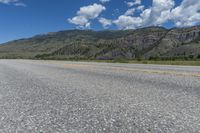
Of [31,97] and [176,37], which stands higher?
[176,37]

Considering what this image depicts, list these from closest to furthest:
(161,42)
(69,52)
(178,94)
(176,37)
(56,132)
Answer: (56,132), (178,94), (161,42), (176,37), (69,52)

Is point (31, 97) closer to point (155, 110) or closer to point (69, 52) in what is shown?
point (155, 110)

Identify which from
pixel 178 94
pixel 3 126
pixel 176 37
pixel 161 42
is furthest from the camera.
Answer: pixel 176 37

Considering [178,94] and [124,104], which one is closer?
[124,104]

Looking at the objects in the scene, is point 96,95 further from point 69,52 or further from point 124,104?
point 69,52

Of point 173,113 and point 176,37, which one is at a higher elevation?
point 176,37

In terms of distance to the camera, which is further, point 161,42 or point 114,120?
point 161,42

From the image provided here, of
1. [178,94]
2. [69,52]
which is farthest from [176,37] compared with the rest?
[178,94]

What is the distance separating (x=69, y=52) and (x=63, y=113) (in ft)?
527

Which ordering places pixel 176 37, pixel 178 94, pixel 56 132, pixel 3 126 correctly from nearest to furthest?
pixel 56 132, pixel 3 126, pixel 178 94, pixel 176 37


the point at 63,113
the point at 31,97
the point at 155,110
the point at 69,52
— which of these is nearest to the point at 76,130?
the point at 63,113

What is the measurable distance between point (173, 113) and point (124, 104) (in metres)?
1.03

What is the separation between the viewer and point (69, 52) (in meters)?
163

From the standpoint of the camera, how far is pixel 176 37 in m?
142
